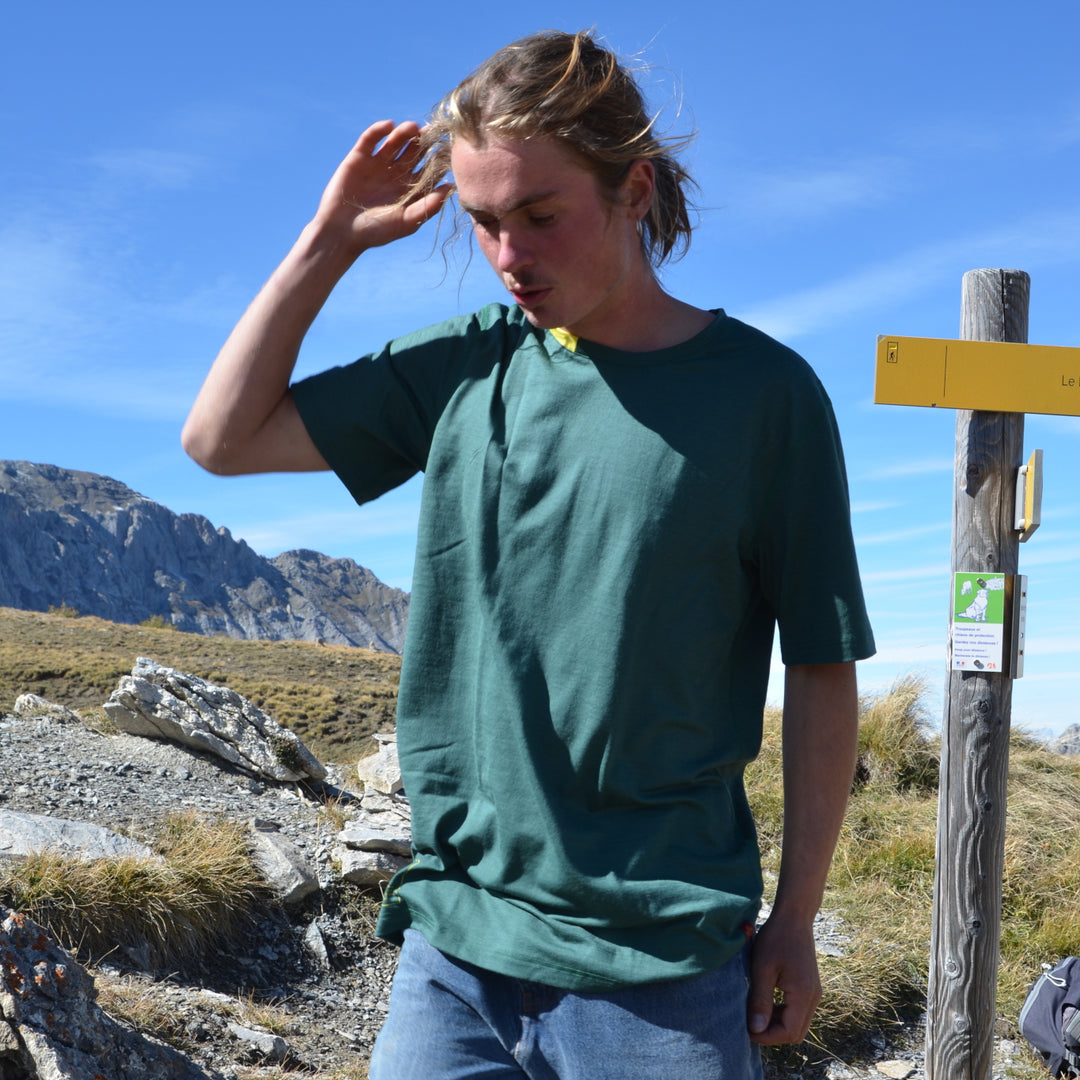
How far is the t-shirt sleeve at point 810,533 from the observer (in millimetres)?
1288

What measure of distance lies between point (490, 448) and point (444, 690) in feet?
1.09

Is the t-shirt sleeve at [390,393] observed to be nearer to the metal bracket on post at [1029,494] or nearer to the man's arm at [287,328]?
the man's arm at [287,328]

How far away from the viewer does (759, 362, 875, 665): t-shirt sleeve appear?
1.29 metres

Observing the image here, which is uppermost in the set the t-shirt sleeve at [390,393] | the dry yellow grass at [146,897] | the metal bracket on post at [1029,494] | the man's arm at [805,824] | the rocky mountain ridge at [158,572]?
the rocky mountain ridge at [158,572]

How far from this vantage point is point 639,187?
136 cm

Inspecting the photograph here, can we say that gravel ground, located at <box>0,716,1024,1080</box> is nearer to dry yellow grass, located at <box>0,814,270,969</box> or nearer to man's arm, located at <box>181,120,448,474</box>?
dry yellow grass, located at <box>0,814,270,969</box>

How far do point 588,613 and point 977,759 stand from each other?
11.2 ft

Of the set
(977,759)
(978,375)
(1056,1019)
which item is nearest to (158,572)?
(1056,1019)

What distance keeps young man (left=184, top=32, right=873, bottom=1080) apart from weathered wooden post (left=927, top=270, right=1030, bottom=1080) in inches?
119

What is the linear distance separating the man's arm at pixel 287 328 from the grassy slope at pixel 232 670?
42.3 feet

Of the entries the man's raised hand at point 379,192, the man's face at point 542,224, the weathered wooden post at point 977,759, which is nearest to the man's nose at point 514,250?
the man's face at point 542,224

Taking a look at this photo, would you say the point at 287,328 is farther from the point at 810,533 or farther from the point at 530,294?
the point at 810,533

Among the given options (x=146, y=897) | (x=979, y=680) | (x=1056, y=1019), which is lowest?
(x=1056, y=1019)

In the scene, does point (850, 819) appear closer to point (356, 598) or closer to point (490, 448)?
point (490, 448)
